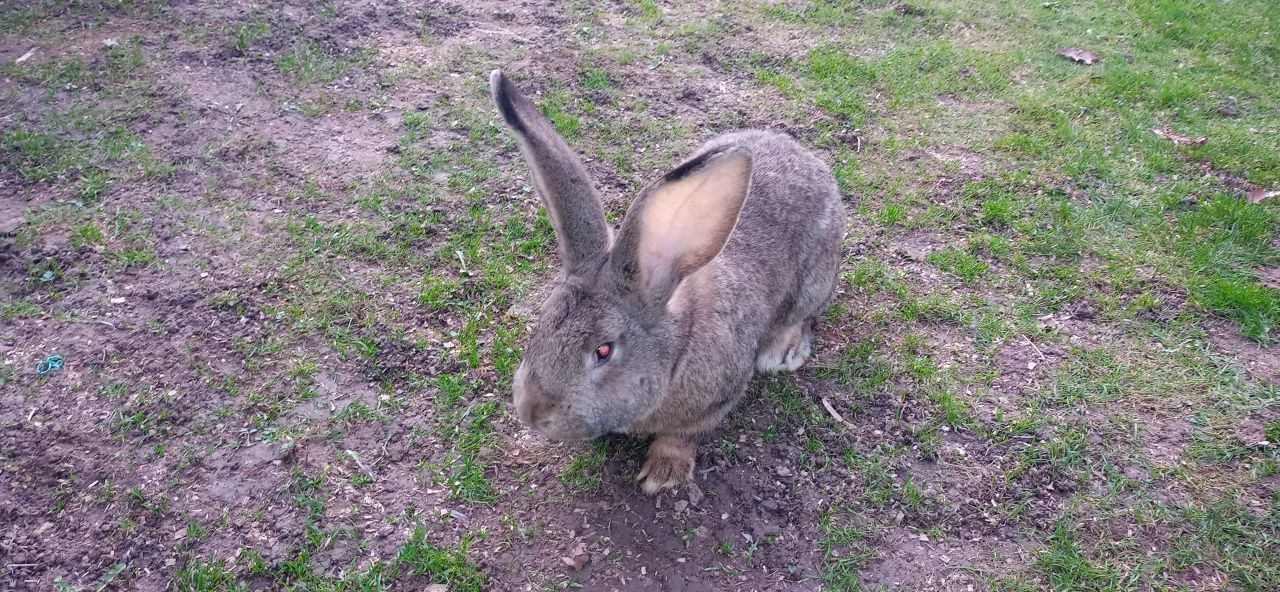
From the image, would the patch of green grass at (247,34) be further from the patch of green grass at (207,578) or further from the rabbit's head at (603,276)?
the patch of green grass at (207,578)

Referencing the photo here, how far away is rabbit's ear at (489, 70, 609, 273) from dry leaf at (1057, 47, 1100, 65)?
6.54 m

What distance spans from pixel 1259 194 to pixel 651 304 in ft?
17.1

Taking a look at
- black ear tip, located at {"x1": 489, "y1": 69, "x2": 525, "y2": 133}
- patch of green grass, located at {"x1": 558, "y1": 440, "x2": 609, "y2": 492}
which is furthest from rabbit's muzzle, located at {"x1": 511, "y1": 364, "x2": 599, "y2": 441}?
black ear tip, located at {"x1": 489, "y1": 69, "x2": 525, "y2": 133}

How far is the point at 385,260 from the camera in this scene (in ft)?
15.4

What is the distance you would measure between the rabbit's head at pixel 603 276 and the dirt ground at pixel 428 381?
2.49 ft

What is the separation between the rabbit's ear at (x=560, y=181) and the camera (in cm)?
290

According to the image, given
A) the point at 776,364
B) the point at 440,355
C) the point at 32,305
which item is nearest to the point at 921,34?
the point at 776,364

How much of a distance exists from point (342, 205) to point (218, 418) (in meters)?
1.82

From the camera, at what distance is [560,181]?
2.96 meters

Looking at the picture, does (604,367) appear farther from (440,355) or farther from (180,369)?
(180,369)

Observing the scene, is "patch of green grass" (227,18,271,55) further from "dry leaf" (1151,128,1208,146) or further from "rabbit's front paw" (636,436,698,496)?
"dry leaf" (1151,128,1208,146)

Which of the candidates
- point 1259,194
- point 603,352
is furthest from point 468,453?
point 1259,194

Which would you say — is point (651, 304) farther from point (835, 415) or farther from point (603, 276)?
point (835, 415)

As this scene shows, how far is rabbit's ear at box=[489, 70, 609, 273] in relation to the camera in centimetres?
290
